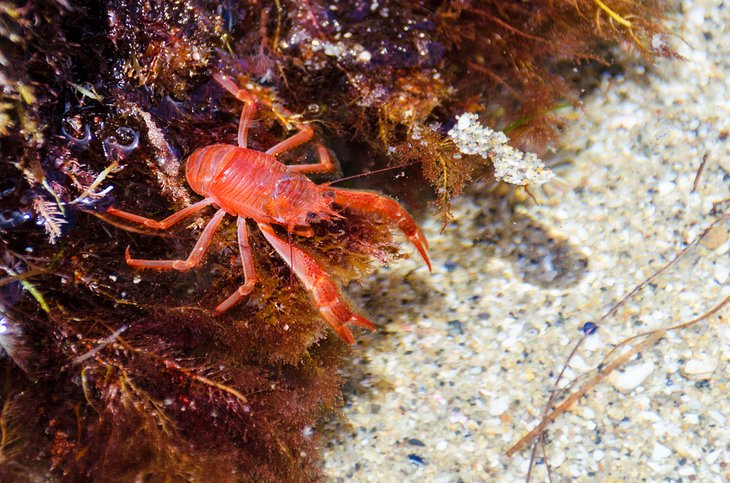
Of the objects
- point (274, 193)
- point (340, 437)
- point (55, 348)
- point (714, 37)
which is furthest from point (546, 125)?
point (55, 348)

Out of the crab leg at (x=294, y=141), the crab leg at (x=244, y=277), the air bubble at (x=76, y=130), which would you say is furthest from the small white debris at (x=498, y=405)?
the air bubble at (x=76, y=130)

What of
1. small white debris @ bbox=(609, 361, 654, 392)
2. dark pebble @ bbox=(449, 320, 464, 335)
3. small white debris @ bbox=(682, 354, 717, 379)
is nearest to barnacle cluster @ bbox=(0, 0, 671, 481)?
dark pebble @ bbox=(449, 320, 464, 335)

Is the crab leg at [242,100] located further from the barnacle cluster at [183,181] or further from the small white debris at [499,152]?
the small white debris at [499,152]

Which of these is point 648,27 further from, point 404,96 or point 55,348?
point 55,348

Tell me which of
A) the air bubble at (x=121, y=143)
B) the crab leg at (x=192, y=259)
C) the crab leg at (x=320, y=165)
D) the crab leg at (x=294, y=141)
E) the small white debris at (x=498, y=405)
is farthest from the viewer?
the small white debris at (x=498, y=405)

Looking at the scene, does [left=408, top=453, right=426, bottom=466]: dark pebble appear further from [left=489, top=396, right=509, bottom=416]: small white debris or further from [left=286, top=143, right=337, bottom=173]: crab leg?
[left=286, top=143, right=337, bottom=173]: crab leg

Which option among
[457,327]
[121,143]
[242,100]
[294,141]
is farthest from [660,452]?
[121,143]
